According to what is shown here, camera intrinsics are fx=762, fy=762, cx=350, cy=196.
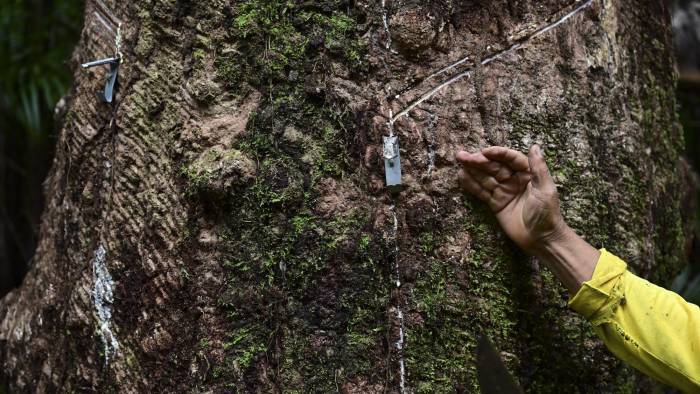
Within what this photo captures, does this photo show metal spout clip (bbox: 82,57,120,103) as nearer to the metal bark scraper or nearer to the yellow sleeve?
the metal bark scraper

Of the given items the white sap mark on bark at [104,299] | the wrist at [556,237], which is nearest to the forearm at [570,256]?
the wrist at [556,237]

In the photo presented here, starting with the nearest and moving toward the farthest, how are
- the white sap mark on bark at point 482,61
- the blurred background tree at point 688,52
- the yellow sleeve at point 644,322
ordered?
the yellow sleeve at point 644,322, the white sap mark on bark at point 482,61, the blurred background tree at point 688,52

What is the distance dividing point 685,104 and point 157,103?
3.27m

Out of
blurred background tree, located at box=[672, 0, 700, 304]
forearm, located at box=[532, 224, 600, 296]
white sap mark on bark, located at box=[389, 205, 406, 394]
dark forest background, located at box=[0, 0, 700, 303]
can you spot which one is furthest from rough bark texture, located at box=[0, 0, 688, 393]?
blurred background tree, located at box=[672, 0, 700, 304]

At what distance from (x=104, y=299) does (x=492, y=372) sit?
0.86 meters

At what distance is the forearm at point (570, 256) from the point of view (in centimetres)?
147

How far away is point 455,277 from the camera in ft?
5.00

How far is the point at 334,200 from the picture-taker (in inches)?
59.4

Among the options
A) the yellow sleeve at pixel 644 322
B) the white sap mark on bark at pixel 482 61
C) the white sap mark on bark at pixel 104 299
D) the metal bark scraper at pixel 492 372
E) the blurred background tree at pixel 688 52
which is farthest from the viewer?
the blurred background tree at pixel 688 52

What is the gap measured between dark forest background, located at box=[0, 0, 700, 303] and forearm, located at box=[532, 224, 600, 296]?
1.56m

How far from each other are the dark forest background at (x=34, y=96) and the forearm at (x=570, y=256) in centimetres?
156

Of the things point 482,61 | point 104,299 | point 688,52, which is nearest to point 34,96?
point 104,299

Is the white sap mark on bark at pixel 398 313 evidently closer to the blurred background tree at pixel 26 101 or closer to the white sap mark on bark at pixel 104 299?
the white sap mark on bark at pixel 104 299

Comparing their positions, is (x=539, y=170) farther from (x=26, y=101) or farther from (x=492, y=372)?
(x=26, y=101)
